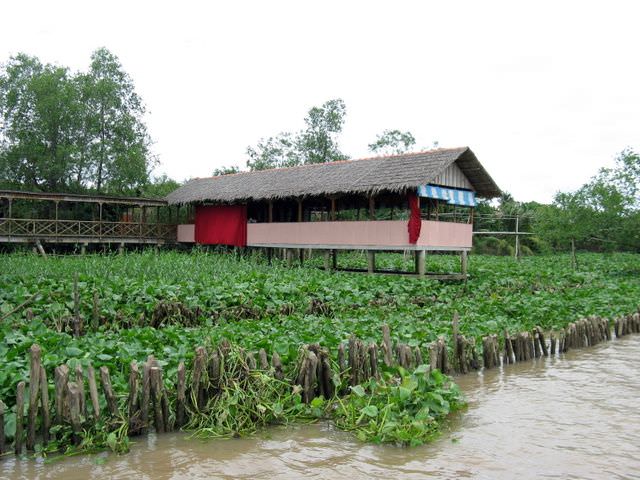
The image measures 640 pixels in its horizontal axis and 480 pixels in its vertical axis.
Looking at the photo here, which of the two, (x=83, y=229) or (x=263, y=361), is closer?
(x=263, y=361)

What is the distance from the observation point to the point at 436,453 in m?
5.71

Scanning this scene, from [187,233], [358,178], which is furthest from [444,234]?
[187,233]

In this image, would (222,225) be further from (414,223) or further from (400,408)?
(400,408)

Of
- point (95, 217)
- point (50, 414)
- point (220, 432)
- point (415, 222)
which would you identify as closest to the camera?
point (50, 414)

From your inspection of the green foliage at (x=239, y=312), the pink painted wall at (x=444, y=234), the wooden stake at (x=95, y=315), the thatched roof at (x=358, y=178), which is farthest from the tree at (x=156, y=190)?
→ the wooden stake at (x=95, y=315)

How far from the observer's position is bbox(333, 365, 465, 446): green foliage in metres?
5.88

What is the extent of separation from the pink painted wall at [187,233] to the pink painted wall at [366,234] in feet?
16.4

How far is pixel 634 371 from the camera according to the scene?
30.7ft

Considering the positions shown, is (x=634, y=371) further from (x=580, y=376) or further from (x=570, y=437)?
(x=570, y=437)

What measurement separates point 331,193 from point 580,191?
10.9m

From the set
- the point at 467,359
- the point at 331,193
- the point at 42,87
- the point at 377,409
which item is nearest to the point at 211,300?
the point at 467,359

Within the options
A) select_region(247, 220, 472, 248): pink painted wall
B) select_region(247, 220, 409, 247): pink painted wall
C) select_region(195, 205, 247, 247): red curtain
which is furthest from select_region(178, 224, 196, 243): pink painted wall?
select_region(247, 220, 472, 248): pink painted wall

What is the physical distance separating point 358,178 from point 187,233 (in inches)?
396

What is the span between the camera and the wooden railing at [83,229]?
22.5 meters
